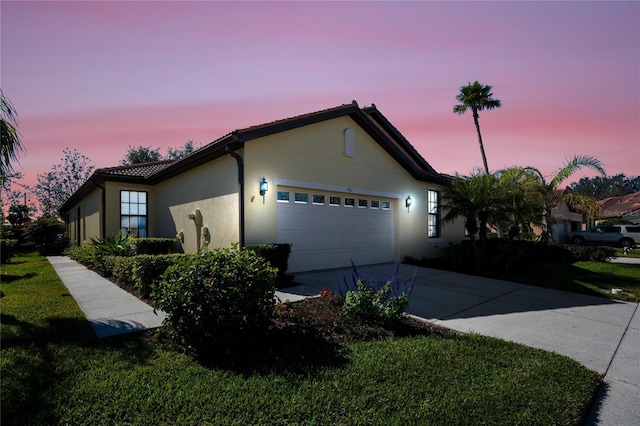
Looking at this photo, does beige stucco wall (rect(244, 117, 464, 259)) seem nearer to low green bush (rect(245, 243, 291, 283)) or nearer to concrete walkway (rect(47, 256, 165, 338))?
low green bush (rect(245, 243, 291, 283))

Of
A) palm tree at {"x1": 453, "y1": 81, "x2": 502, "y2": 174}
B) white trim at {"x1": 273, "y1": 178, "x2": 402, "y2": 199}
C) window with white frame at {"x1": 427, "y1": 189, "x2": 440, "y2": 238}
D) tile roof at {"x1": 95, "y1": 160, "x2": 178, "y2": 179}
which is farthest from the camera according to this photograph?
palm tree at {"x1": 453, "y1": 81, "x2": 502, "y2": 174}

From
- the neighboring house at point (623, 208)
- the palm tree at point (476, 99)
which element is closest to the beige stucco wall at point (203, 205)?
the palm tree at point (476, 99)

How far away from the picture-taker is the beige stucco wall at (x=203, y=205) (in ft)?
29.4

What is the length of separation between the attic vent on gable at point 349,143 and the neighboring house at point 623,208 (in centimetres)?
3270

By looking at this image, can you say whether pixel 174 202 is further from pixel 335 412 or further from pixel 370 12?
pixel 335 412

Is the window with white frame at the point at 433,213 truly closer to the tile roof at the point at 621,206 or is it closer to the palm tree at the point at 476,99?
the palm tree at the point at 476,99

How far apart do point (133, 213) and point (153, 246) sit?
4002mm

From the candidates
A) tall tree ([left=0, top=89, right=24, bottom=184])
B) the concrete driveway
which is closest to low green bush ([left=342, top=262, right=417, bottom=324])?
the concrete driveway

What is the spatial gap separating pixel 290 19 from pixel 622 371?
7797 mm

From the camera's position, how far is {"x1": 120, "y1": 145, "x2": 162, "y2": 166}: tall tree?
33.7m

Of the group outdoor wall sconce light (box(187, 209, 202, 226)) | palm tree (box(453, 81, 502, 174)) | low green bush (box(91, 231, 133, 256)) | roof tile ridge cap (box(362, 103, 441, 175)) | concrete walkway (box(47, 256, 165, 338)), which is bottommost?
concrete walkway (box(47, 256, 165, 338))

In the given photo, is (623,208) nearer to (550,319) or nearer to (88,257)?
(550,319)

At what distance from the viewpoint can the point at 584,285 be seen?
884cm

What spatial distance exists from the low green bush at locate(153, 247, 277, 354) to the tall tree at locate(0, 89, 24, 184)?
3.84 meters
